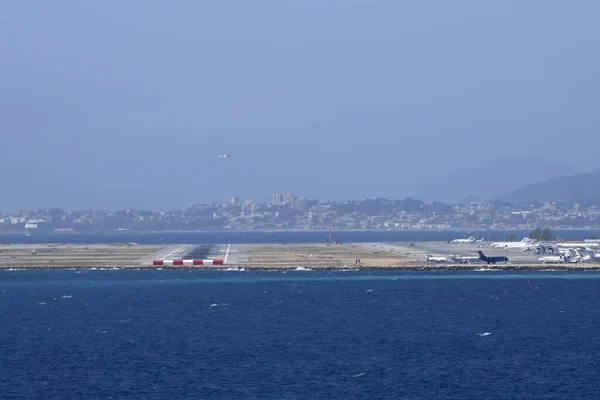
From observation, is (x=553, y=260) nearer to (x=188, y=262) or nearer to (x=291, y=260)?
(x=291, y=260)

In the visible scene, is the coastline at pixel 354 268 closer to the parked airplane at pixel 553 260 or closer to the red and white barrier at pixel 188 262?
the red and white barrier at pixel 188 262

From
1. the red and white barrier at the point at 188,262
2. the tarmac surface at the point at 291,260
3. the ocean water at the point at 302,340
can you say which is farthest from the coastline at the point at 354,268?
the ocean water at the point at 302,340

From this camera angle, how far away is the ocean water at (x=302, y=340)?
50.4 metres

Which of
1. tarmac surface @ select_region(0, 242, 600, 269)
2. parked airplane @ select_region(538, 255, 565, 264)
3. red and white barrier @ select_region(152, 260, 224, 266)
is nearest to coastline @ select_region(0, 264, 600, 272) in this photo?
tarmac surface @ select_region(0, 242, 600, 269)

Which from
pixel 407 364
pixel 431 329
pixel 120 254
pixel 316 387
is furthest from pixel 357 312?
pixel 120 254

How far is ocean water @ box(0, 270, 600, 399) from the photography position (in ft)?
165

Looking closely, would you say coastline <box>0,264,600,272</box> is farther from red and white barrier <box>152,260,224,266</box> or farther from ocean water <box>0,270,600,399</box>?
ocean water <box>0,270,600,399</box>

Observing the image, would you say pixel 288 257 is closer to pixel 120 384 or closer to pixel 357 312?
pixel 357 312

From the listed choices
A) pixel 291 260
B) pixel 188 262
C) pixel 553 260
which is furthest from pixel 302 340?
pixel 291 260

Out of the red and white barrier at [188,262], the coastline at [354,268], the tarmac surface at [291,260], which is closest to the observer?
the coastline at [354,268]

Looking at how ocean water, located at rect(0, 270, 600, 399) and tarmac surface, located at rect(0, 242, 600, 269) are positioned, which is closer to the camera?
ocean water, located at rect(0, 270, 600, 399)

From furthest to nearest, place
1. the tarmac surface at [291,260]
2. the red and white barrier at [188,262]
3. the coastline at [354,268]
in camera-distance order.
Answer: the red and white barrier at [188,262]
the tarmac surface at [291,260]
the coastline at [354,268]

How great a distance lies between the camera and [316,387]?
50062mm

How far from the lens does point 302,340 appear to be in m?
64.7
